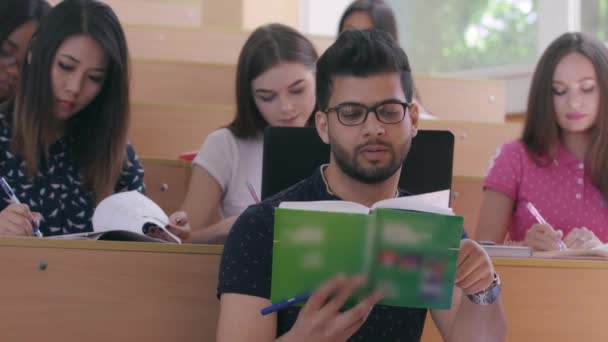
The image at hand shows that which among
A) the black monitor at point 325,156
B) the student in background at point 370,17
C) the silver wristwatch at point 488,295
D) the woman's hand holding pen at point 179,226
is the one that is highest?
the student in background at point 370,17

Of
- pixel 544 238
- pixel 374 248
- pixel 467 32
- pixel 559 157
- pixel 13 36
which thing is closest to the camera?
pixel 374 248

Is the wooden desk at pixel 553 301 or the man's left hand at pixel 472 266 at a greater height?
the man's left hand at pixel 472 266

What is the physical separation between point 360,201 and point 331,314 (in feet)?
0.83

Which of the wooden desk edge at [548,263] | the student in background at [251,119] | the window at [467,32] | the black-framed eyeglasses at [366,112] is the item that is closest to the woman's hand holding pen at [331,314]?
the black-framed eyeglasses at [366,112]

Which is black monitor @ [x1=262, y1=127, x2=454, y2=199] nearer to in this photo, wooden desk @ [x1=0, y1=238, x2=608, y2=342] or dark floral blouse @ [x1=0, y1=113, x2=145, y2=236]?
wooden desk @ [x1=0, y1=238, x2=608, y2=342]

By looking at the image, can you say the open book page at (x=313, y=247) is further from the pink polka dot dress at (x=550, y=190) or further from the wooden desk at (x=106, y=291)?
the pink polka dot dress at (x=550, y=190)

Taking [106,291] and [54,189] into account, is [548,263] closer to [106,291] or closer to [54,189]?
[106,291]

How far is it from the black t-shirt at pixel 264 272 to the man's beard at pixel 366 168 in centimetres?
5

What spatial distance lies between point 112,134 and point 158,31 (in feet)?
6.18

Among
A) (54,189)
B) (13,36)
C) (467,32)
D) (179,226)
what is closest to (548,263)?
(179,226)

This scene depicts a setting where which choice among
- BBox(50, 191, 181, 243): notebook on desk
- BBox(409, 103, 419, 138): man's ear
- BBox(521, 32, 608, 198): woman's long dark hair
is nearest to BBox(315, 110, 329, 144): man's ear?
BBox(409, 103, 419, 138): man's ear

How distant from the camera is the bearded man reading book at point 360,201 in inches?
51.3

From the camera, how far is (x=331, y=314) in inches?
48.4

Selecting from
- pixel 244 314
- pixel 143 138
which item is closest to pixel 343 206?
pixel 244 314
